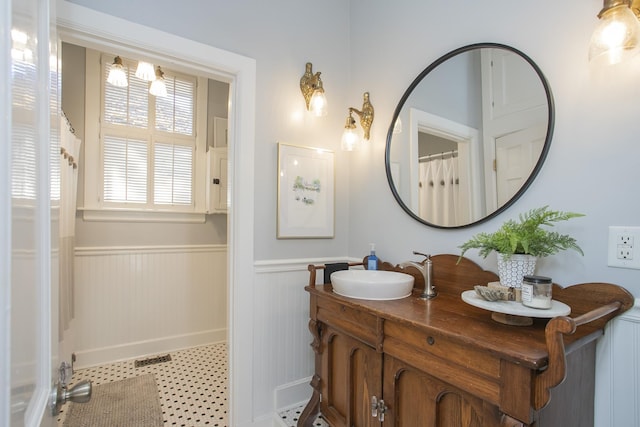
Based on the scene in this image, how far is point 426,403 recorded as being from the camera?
1036 mm

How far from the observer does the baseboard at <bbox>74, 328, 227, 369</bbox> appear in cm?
247

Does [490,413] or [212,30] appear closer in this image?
[490,413]

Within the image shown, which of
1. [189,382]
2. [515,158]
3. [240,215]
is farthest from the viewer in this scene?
[189,382]

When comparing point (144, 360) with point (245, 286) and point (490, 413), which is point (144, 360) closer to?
point (245, 286)

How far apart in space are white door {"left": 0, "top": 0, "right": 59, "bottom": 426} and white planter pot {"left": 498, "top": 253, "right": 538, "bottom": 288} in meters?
1.23

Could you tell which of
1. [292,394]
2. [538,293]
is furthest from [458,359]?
[292,394]

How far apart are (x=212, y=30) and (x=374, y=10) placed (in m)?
1.01

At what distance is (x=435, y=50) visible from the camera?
5.13ft

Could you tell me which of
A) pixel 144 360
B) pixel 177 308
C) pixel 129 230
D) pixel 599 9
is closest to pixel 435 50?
pixel 599 9

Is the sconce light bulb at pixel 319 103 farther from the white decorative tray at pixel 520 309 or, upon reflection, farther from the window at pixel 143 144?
the window at pixel 143 144

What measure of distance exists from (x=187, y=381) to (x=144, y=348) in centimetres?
67

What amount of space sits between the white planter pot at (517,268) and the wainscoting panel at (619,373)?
0.95 ft

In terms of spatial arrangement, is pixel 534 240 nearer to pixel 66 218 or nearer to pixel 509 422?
pixel 509 422

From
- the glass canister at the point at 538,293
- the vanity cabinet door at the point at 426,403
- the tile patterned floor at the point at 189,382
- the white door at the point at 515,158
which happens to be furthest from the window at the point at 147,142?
the glass canister at the point at 538,293
